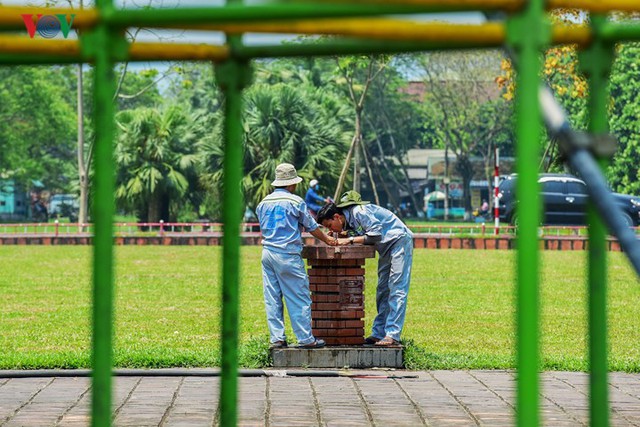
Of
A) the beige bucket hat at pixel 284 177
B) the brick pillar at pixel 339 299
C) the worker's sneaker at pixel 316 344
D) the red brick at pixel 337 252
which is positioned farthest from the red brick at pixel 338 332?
the beige bucket hat at pixel 284 177

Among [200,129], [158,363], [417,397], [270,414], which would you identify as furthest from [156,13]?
[200,129]

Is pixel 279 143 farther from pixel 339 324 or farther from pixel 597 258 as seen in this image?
pixel 597 258

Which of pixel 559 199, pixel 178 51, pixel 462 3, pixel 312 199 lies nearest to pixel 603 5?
pixel 462 3

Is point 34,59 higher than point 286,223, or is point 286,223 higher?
point 34,59

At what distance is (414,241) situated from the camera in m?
31.6

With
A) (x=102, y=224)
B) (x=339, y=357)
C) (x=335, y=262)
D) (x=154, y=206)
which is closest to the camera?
(x=102, y=224)

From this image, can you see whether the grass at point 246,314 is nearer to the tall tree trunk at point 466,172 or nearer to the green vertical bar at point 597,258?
the green vertical bar at point 597,258

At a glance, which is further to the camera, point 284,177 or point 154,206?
point 154,206

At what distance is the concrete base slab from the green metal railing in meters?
5.80

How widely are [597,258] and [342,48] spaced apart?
0.84 metres

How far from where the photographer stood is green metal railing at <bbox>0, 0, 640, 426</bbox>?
2912 millimetres

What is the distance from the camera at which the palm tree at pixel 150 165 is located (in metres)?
45.8

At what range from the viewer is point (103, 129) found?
3252 mm

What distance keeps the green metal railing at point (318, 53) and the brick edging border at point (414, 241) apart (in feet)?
85.7
